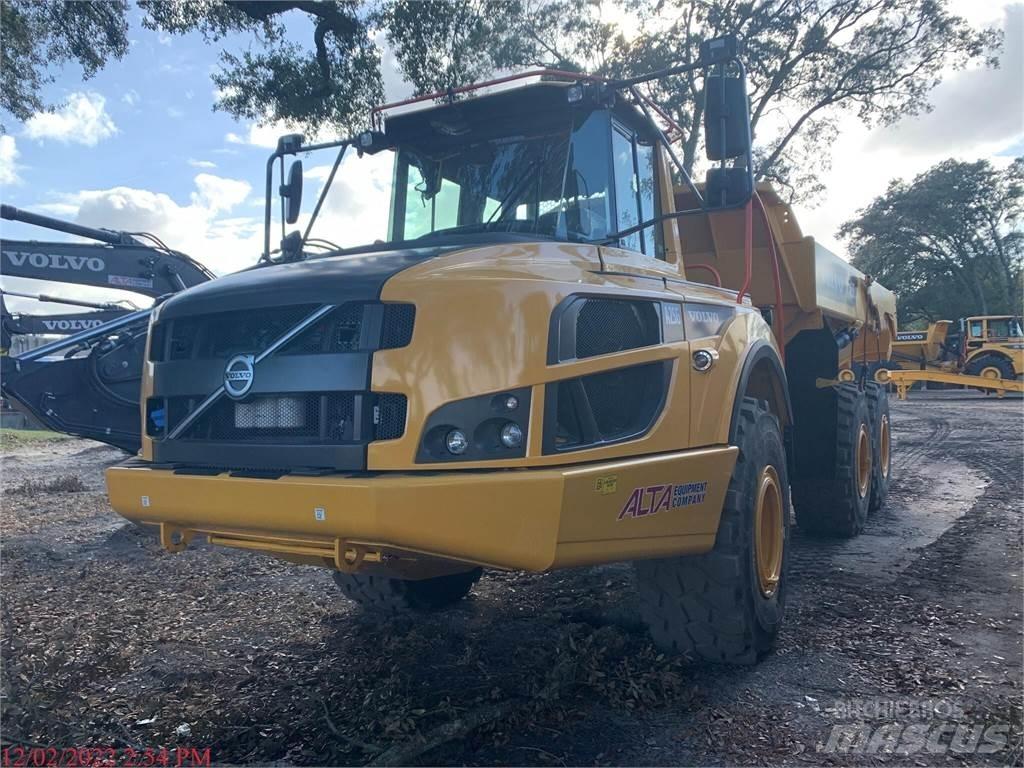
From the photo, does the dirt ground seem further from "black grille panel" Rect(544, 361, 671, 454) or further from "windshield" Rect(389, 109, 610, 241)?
"windshield" Rect(389, 109, 610, 241)

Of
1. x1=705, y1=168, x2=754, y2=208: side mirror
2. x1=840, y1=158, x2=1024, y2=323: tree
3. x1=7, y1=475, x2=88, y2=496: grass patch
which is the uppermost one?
x1=840, y1=158, x2=1024, y2=323: tree

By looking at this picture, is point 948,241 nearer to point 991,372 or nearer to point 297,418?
point 991,372

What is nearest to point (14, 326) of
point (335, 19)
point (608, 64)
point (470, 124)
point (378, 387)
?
A: point (335, 19)

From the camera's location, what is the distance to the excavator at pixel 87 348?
7258 mm

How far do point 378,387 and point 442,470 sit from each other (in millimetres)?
375

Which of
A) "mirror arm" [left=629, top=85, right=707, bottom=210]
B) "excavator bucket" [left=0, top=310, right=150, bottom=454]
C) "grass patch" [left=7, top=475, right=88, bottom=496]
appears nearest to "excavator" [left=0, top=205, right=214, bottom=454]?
"excavator bucket" [left=0, top=310, right=150, bottom=454]

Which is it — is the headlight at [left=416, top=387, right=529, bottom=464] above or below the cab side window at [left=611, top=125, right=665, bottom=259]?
below

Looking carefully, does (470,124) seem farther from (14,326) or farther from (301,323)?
(14,326)

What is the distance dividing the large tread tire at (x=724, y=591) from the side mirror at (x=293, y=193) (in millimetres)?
2801

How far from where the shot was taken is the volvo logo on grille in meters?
3.09

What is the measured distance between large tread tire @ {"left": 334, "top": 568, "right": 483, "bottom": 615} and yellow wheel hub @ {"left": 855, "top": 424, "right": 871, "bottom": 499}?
3790mm

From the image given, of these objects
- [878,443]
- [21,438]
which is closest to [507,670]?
[878,443]

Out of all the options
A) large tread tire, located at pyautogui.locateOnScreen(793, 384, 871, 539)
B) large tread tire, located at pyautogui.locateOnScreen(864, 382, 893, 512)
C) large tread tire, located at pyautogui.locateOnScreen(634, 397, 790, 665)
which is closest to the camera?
large tread tire, located at pyautogui.locateOnScreen(634, 397, 790, 665)

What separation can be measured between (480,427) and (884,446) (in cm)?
693
